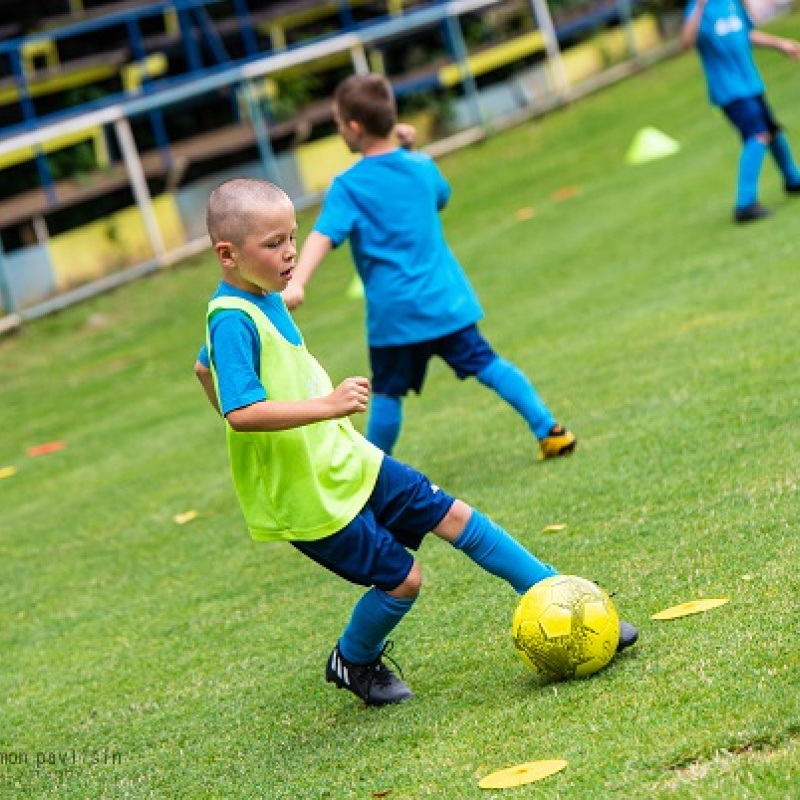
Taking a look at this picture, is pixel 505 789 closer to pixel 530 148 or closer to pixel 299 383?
pixel 299 383

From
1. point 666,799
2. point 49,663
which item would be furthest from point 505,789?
point 49,663

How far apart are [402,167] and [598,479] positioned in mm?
1488

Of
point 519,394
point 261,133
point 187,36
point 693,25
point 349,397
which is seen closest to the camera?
point 349,397

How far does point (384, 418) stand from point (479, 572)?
158cm

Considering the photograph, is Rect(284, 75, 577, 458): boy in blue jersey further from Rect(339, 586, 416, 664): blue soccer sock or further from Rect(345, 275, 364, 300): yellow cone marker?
Rect(345, 275, 364, 300): yellow cone marker

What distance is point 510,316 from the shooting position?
35.1 feet

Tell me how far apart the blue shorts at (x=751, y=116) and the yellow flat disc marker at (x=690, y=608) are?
7.10 meters

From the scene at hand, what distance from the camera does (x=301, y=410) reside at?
3.90 m

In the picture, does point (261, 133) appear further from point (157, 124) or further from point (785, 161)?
point (785, 161)

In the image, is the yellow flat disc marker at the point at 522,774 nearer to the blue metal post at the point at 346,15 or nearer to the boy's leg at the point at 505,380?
the boy's leg at the point at 505,380

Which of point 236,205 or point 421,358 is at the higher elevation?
point 236,205

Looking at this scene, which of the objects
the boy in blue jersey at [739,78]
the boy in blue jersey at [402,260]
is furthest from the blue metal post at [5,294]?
the boy in blue jersey at [402,260]

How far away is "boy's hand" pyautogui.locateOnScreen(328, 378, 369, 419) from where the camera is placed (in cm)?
381

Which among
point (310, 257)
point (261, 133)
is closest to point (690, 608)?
point (310, 257)
